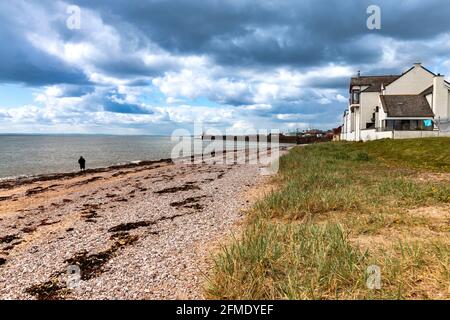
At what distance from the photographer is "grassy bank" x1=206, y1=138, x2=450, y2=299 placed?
4750mm

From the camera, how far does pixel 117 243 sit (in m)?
8.77

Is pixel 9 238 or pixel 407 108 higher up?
pixel 407 108

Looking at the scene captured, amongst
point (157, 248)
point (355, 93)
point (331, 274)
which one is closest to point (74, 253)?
point (157, 248)

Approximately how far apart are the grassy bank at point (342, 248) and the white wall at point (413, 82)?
143 feet

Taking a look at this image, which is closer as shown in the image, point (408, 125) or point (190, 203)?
point (190, 203)

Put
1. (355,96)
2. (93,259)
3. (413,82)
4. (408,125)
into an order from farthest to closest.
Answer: (355,96) < (413,82) < (408,125) < (93,259)

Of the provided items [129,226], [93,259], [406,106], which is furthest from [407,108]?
[93,259]

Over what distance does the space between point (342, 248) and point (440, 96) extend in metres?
43.5

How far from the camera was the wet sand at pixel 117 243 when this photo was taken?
6.00 meters

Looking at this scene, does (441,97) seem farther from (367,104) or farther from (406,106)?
(367,104)

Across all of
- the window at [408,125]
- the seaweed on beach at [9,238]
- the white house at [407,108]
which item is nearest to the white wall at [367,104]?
the white house at [407,108]

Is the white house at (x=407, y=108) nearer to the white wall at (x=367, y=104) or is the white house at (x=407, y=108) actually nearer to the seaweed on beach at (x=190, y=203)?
the white wall at (x=367, y=104)

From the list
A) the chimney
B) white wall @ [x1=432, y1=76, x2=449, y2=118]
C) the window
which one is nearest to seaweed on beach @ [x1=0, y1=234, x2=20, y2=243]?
the window

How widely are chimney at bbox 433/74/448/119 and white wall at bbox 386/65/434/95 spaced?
26.7ft
